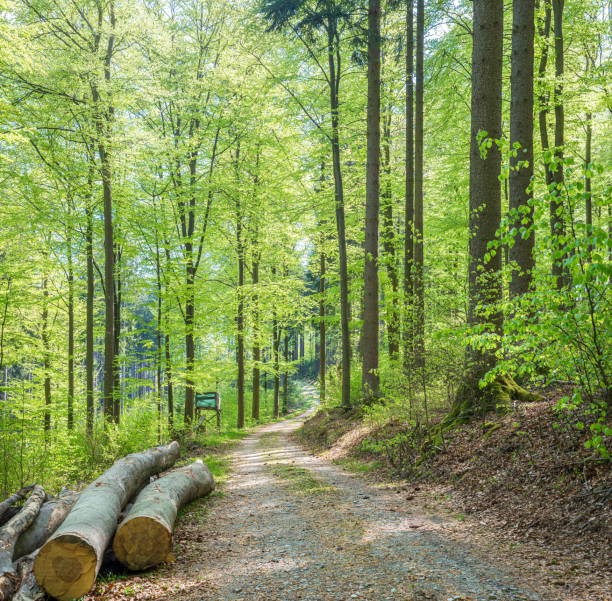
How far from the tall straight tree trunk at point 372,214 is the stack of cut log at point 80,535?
23.2 feet

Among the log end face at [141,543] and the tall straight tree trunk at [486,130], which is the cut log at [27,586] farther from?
the tall straight tree trunk at [486,130]

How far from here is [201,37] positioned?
16625mm

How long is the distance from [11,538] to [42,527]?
0.57 m

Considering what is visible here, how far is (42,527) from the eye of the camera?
4.88 m

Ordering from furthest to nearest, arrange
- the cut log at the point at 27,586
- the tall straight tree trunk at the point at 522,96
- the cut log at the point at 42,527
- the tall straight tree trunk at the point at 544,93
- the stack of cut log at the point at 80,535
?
the tall straight tree trunk at the point at 544,93 → the tall straight tree trunk at the point at 522,96 → the cut log at the point at 42,527 → the stack of cut log at the point at 80,535 → the cut log at the point at 27,586

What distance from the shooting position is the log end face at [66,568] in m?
3.65

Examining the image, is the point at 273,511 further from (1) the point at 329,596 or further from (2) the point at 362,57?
(2) the point at 362,57

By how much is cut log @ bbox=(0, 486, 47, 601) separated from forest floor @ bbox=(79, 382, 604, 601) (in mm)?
689

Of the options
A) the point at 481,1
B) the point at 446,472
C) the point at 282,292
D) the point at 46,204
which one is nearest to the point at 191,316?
the point at 282,292

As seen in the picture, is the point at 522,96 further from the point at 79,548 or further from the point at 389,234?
the point at 389,234

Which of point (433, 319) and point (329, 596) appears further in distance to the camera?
point (433, 319)

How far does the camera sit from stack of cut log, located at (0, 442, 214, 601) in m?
3.67

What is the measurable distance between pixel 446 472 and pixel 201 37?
17.4m

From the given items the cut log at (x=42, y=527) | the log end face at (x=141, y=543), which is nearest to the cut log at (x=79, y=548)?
the log end face at (x=141, y=543)
